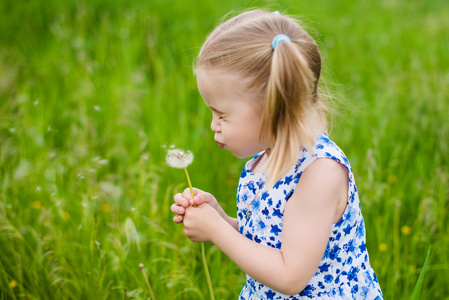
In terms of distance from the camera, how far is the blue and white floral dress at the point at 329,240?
3.81 feet

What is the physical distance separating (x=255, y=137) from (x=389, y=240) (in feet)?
3.56

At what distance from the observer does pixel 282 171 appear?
44.2 inches

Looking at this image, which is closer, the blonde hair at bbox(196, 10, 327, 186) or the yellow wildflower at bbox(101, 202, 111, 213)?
the blonde hair at bbox(196, 10, 327, 186)

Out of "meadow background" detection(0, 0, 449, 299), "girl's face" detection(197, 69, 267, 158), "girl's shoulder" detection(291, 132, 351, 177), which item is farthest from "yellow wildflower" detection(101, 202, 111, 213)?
"girl's shoulder" detection(291, 132, 351, 177)

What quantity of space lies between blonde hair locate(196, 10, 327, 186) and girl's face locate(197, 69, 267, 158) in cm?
2

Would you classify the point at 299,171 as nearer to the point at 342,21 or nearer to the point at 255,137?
the point at 255,137

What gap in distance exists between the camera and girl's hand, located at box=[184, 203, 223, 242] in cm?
116

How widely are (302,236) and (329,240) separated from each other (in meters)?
0.16

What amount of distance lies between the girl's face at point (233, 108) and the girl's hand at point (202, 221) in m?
0.17

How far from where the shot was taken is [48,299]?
1.67m

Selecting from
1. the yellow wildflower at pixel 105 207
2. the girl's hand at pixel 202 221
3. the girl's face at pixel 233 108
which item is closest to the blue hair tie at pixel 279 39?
the girl's face at pixel 233 108

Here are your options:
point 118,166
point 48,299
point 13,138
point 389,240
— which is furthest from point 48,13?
point 389,240

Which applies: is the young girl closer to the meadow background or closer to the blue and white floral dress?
the blue and white floral dress

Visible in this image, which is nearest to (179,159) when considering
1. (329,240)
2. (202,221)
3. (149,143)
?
(202,221)
